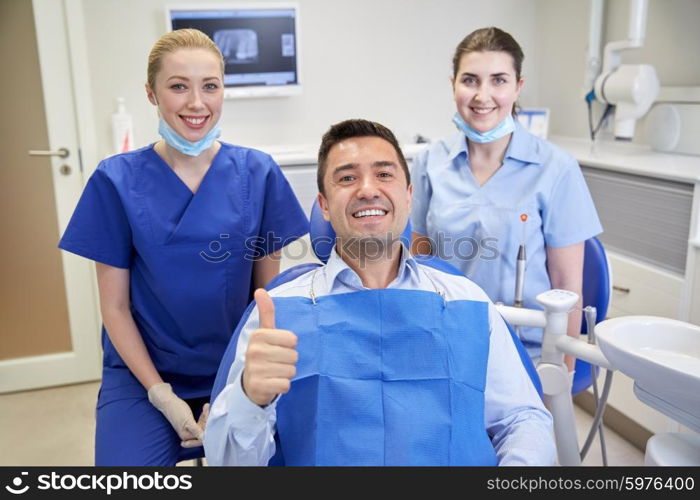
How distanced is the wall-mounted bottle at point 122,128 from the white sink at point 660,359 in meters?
2.13

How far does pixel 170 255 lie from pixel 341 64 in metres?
1.75

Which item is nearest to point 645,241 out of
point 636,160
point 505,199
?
point 636,160

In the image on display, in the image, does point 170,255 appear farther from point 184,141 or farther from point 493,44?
point 493,44

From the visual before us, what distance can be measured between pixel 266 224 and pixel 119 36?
153 centimetres

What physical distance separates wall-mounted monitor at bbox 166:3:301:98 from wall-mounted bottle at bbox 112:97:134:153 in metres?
0.41

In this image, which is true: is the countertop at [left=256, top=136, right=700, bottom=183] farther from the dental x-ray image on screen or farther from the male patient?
the male patient

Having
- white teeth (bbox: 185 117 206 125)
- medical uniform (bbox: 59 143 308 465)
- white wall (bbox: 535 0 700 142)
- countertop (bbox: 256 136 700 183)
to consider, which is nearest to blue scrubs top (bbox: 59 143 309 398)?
medical uniform (bbox: 59 143 308 465)

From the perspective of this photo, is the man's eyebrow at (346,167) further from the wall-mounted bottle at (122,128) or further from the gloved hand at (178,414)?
the wall-mounted bottle at (122,128)

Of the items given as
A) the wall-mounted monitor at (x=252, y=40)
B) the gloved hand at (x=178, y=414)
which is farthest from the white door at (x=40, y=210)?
the gloved hand at (x=178, y=414)

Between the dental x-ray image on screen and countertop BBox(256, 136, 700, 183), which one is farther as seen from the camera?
the dental x-ray image on screen

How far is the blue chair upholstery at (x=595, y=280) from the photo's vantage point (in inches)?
62.5

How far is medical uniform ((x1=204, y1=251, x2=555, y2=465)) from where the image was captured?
1.04 meters

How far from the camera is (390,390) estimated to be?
3.55 feet

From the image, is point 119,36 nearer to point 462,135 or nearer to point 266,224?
point 266,224
